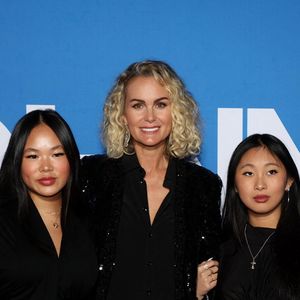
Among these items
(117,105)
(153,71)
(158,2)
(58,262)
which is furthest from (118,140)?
(158,2)

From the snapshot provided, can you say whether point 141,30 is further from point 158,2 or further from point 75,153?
point 75,153

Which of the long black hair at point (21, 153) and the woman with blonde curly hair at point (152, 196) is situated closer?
the long black hair at point (21, 153)

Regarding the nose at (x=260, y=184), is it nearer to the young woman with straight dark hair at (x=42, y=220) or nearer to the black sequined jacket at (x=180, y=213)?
the black sequined jacket at (x=180, y=213)

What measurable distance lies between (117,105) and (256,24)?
1.00 m

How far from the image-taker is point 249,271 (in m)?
2.02

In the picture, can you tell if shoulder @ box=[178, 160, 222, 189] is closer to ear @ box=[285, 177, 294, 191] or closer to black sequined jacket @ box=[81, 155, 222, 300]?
black sequined jacket @ box=[81, 155, 222, 300]

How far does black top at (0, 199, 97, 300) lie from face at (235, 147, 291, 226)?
711 mm

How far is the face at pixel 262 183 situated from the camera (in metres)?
2.08

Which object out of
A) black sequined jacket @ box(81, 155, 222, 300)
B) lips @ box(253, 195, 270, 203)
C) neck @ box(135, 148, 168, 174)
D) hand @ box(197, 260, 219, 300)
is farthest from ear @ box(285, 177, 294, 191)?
neck @ box(135, 148, 168, 174)

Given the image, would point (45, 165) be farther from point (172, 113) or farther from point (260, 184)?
point (260, 184)

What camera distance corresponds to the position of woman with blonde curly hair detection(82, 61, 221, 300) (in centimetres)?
214

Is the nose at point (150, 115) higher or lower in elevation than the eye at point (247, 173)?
higher

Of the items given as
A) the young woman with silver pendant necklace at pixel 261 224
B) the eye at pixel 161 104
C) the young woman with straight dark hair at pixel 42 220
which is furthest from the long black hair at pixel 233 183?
the young woman with straight dark hair at pixel 42 220

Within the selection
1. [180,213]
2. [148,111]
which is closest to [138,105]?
[148,111]
